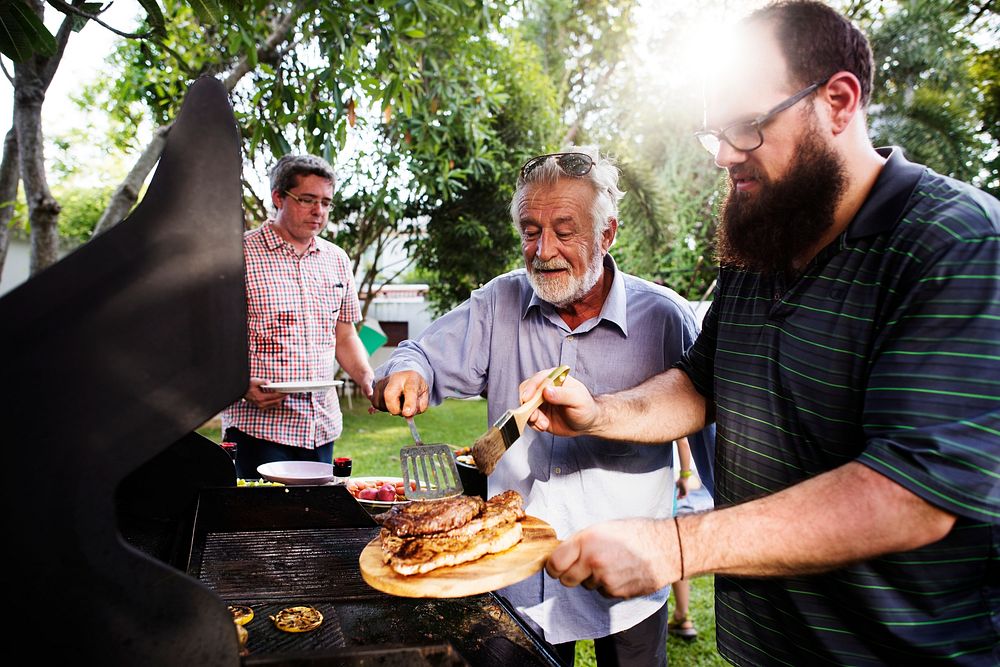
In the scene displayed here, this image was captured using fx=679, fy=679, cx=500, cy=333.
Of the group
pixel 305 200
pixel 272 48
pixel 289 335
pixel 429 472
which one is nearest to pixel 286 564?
pixel 429 472

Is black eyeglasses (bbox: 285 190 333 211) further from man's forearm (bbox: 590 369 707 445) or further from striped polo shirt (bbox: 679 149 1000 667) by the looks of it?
striped polo shirt (bbox: 679 149 1000 667)

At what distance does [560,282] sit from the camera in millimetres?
2775

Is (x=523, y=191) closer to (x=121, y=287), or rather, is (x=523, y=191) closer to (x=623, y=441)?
(x=623, y=441)

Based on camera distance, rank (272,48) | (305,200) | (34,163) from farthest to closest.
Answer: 1. (272,48)
2. (305,200)
3. (34,163)

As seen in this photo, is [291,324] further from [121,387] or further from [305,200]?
[121,387]

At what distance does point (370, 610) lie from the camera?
1972mm

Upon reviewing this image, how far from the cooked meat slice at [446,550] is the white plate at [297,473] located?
1.65m

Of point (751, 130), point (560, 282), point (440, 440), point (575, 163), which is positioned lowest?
point (440, 440)

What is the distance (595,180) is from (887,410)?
1.66 meters

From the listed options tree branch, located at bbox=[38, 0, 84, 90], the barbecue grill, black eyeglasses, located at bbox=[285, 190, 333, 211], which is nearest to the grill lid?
the barbecue grill

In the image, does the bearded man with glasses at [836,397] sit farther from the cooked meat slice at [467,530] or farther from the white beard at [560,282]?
the white beard at [560,282]

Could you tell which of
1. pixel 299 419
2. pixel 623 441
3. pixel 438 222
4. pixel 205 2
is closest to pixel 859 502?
pixel 623 441

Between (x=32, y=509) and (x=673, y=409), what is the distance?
1900mm

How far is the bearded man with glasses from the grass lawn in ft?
9.50
